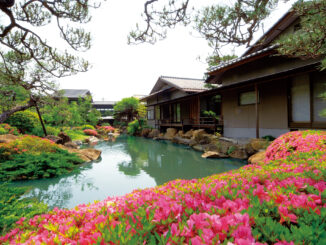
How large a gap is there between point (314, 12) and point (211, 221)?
385cm

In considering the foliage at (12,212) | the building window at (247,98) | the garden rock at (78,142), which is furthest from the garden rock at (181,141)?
the foliage at (12,212)

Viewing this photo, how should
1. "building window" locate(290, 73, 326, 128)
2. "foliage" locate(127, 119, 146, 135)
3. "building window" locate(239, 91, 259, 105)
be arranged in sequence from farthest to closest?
"foliage" locate(127, 119, 146, 135), "building window" locate(239, 91, 259, 105), "building window" locate(290, 73, 326, 128)

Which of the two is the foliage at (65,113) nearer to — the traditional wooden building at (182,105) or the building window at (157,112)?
the traditional wooden building at (182,105)

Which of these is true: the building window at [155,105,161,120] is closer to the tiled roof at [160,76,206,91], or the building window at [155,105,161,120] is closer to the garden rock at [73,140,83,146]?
the tiled roof at [160,76,206,91]

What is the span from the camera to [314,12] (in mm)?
3016

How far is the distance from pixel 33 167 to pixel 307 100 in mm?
8792

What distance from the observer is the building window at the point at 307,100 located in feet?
19.5

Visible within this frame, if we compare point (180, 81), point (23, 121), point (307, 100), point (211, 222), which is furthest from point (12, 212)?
point (180, 81)

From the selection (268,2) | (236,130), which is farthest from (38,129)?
(268,2)

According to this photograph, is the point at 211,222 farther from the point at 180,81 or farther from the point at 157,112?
the point at 157,112

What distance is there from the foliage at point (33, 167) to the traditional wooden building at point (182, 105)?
7671 millimetres

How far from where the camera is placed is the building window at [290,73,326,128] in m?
5.95

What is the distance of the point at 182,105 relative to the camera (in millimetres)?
15539

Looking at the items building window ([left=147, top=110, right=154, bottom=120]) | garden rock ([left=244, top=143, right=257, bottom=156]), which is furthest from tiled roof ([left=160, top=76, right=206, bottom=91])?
garden rock ([left=244, top=143, right=257, bottom=156])
